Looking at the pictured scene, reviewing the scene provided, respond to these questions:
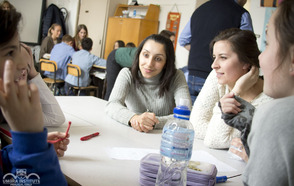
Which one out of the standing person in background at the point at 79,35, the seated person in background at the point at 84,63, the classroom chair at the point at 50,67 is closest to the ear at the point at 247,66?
the seated person in background at the point at 84,63

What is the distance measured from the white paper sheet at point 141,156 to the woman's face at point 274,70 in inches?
17.6

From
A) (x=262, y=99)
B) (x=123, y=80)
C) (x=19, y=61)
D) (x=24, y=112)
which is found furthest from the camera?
(x=123, y=80)

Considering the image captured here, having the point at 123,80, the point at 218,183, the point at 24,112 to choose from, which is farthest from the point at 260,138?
the point at 123,80

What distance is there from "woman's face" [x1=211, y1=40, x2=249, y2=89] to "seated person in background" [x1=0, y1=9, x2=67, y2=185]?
1209mm

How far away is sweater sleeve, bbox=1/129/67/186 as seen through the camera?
2.21ft

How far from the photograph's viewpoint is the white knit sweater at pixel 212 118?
4.74 ft

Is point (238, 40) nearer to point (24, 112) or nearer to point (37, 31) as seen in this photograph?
point (24, 112)

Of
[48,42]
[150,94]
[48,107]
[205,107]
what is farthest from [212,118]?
[48,42]

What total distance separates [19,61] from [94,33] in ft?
23.3

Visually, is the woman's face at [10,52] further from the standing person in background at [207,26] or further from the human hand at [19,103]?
the standing person in background at [207,26]

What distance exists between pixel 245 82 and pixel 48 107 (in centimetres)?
104

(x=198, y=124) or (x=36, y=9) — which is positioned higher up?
(x=36, y=9)

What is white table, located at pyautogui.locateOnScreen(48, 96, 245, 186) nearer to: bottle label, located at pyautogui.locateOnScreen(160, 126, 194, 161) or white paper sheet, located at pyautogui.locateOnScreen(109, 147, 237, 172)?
white paper sheet, located at pyautogui.locateOnScreen(109, 147, 237, 172)

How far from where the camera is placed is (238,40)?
5.57 feet
